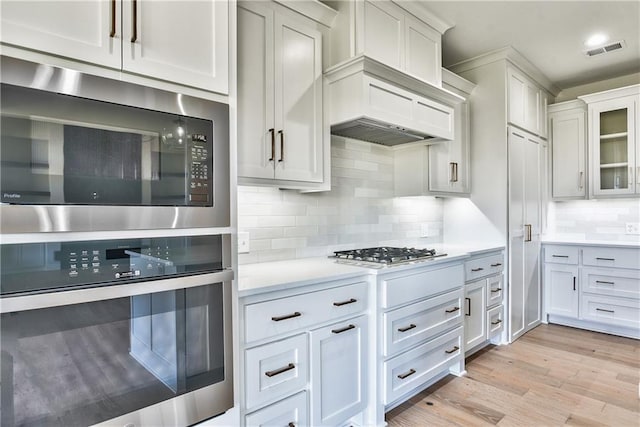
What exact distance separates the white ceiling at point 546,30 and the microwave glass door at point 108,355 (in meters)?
2.60

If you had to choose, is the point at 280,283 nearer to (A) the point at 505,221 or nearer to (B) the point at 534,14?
(A) the point at 505,221

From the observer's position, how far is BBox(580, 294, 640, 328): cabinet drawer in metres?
3.39

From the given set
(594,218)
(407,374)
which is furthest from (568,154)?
(407,374)

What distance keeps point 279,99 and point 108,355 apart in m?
1.44

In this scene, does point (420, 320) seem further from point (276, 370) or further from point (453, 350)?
point (276, 370)

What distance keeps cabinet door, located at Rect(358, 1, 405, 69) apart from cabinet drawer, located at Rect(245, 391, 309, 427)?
1981 millimetres

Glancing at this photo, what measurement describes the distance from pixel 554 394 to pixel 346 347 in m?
1.60

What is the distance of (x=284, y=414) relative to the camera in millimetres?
1598

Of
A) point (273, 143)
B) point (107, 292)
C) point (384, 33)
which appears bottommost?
point (107, 292)

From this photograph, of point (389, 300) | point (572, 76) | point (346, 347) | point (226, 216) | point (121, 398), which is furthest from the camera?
point (572, 76)

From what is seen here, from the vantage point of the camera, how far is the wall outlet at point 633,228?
3.77m

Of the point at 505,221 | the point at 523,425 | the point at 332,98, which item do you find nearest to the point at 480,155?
the point at 505,221

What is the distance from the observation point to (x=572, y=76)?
3.91 metres

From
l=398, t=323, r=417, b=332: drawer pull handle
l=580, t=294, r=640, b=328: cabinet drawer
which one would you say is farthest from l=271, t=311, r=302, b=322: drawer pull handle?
l=580, t=294, r=640, b=328: cabinet drawer
